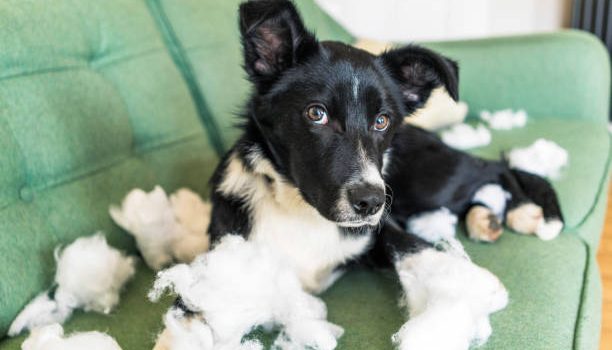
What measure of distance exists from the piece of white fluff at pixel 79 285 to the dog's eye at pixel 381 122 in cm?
78

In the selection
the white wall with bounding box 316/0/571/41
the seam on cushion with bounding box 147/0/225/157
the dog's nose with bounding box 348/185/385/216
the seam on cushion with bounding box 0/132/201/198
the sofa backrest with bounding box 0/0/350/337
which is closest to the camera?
the dog's nose with bounding box 348/185/385/216

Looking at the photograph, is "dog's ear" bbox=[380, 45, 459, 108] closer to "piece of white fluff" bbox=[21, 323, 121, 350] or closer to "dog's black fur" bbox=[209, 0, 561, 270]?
"dog's black fur" bbox=[209, 0, 561, 270]

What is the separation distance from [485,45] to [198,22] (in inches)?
56.6

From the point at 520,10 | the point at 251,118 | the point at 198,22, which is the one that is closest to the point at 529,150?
the point at 251,118

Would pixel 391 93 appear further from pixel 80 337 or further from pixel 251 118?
pixel 80 337

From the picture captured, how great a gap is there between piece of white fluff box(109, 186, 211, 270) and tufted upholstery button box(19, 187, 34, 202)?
23 centimetres

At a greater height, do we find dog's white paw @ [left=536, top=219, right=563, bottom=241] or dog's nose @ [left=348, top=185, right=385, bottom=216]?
dog's nose @ [left=348, top=185, right=385, bottom=216]

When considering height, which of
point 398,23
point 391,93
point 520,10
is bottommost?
point 520,10

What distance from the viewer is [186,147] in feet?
6.56

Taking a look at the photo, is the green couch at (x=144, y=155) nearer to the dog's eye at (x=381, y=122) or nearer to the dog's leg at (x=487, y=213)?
the dog's leg at (x=487, y=213)

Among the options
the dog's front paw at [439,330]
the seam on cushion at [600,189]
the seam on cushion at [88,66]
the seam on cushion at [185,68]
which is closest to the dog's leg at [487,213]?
the seam on cushion at [600,189]

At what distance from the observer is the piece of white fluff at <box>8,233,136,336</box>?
1.33 metres

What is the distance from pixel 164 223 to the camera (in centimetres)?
167

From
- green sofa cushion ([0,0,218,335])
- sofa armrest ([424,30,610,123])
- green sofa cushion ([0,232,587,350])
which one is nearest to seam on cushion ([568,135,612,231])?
green sofa cushion ([0,232,587,350])
